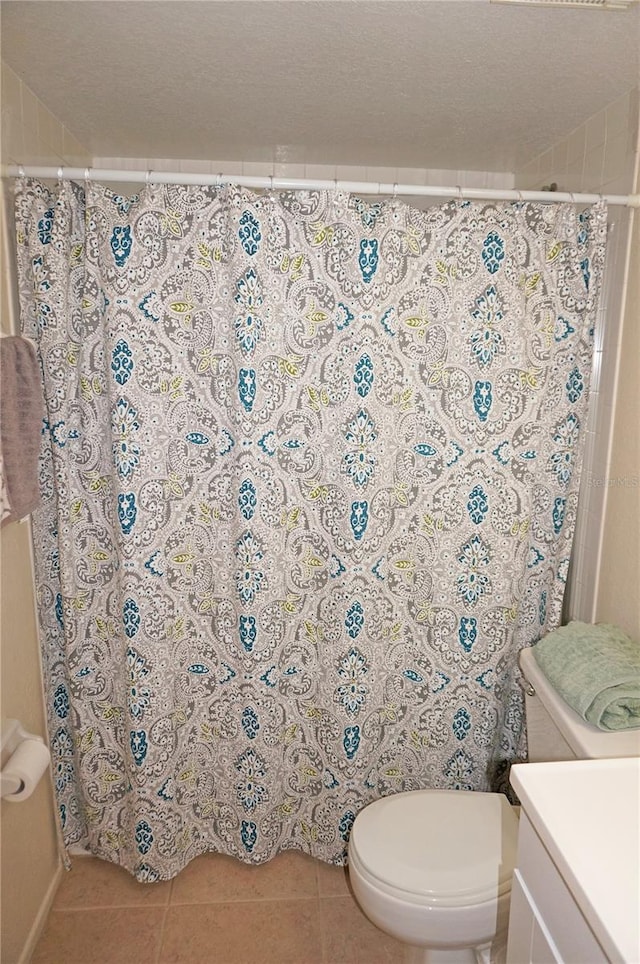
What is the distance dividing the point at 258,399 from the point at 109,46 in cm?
84

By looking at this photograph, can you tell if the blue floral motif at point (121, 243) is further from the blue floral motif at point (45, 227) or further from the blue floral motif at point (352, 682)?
the blue floral motif at point (352, 682)

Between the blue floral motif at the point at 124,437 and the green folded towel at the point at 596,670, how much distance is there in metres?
1.15

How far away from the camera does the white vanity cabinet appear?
0.78m

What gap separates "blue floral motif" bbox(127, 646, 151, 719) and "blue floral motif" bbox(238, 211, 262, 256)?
108cm

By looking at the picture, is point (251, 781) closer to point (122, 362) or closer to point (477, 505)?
point (477, 505)

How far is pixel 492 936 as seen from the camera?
1.44 metres

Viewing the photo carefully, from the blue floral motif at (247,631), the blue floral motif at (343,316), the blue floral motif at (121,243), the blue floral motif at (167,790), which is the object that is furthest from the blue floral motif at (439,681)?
the blue floral motif at (121,243)

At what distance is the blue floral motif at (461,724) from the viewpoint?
6.19 feet

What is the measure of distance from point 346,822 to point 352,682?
18.2 inches

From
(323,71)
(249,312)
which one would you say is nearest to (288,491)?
(249,312)

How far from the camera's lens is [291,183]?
152cm

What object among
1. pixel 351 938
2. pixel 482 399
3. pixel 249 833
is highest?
pixel 482 399

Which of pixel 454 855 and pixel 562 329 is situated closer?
pixel 454 855

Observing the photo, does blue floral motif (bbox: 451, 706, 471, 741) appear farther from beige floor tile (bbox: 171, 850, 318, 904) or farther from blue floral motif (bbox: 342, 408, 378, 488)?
blue floral motif (bbox: 342, 408, 378, 488)
